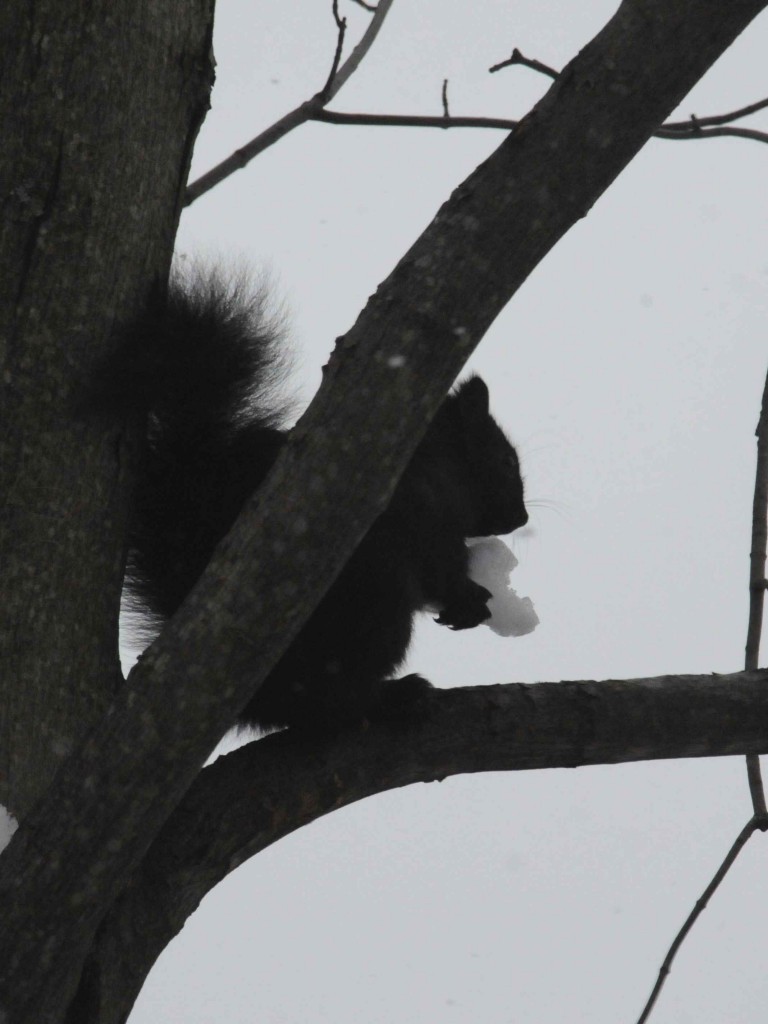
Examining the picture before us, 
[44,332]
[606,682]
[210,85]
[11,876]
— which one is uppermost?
[210,85]

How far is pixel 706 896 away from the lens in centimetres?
183

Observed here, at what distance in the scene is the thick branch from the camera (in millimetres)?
1529

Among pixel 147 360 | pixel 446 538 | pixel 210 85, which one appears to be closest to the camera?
pixel 147 360

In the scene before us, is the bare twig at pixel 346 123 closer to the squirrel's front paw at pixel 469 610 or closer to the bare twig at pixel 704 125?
the bare twig at pixel 704 125

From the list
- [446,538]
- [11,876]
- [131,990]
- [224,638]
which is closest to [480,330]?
[224,638]

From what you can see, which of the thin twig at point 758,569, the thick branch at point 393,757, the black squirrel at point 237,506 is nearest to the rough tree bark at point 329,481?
the thick branch at point 393,757

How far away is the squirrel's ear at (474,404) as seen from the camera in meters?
3.07

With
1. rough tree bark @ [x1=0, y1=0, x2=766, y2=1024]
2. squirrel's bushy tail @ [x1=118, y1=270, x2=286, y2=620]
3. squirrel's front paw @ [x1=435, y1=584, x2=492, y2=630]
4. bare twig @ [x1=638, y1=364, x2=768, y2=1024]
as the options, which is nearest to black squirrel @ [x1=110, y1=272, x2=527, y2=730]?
squirrel's bushy tail @ [x1=118, y1=270, x2=286, y2=620]

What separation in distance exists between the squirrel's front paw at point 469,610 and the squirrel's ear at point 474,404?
608 millimetres

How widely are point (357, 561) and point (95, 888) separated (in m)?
0.89

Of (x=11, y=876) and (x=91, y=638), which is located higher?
(x=91, y=638)

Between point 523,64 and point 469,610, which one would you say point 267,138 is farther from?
point 469,610

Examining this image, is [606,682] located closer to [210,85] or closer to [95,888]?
[95,888]

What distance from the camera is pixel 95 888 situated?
129 cm
